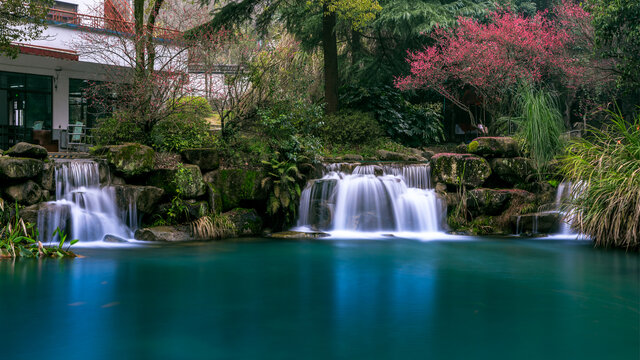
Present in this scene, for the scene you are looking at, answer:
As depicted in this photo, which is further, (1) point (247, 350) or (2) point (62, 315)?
(2) point (62, 315)

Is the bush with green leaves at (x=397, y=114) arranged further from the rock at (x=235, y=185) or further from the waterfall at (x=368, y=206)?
the rock at (x=235, y=185)

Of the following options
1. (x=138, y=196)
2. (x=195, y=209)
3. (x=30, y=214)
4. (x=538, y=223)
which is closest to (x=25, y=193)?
(x=30, y=214)

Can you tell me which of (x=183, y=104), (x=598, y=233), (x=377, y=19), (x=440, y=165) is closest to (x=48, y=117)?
(x=183, y=104)

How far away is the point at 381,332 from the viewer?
19.6ft

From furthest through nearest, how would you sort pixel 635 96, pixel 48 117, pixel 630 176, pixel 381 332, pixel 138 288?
1. pixel 48 117
2. pixel 635 96
3. pixel 630 176
4. pixel 138 288
5. pixel 381 332

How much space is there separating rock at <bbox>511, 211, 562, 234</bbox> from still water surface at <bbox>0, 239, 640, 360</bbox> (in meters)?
2.10

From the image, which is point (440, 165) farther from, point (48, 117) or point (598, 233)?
point (48, 117)

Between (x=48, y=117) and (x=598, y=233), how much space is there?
67.3ft

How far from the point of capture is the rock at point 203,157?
13531 mm

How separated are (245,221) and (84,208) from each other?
3529 mm

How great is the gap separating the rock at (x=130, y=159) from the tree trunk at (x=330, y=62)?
8.28 m

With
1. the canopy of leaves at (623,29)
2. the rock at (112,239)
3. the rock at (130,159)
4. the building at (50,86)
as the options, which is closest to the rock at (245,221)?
the rock at (130,159)

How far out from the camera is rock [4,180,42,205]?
11.3 meters

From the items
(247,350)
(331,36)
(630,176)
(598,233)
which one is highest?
(331,36)
